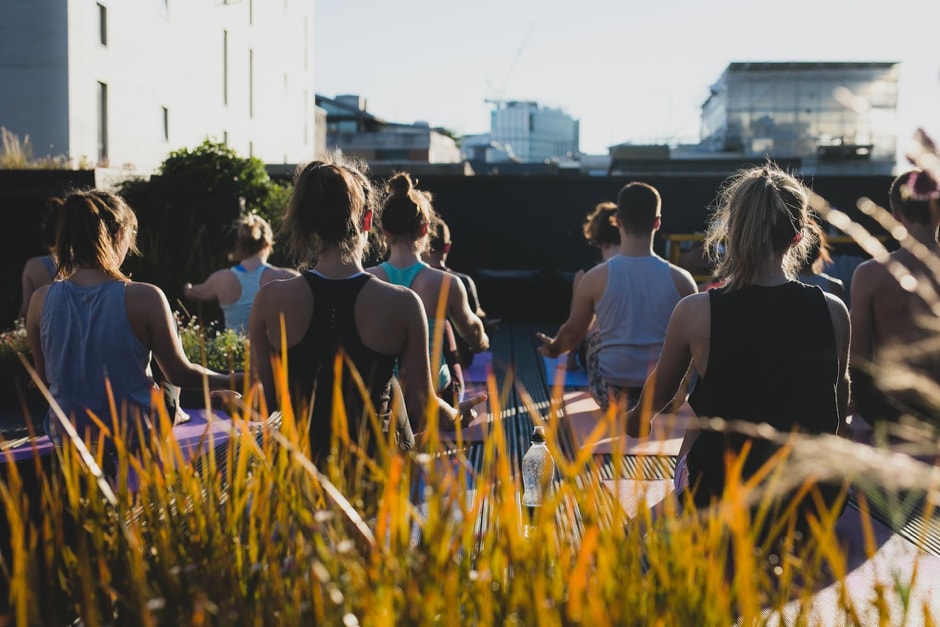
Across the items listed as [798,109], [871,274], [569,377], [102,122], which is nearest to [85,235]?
[871,274]

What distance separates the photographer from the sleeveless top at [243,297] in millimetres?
6215

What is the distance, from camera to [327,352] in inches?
101

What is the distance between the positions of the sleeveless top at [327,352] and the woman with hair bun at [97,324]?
509 millimetres

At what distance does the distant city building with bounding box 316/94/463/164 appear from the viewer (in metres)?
47.6

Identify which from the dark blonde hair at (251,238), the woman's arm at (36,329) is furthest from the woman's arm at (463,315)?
the dark blonde hair at (251,238)

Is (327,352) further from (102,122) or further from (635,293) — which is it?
(102,122)

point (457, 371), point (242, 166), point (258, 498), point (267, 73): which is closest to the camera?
point (258, 498)

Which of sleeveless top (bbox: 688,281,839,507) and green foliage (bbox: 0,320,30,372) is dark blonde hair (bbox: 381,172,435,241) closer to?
sleeveless top (bbox: 688,281,839,507)

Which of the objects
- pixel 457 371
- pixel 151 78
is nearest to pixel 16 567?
pixel 457 371

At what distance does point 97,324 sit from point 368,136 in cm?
4608

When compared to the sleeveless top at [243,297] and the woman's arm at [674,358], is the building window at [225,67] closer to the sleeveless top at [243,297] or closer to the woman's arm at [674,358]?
the sleeveless top at [243,297]

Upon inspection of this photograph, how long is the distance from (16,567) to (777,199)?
2130mm

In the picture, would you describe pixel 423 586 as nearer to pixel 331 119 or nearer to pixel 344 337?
pixel 344 337

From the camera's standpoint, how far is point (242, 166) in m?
10.1
